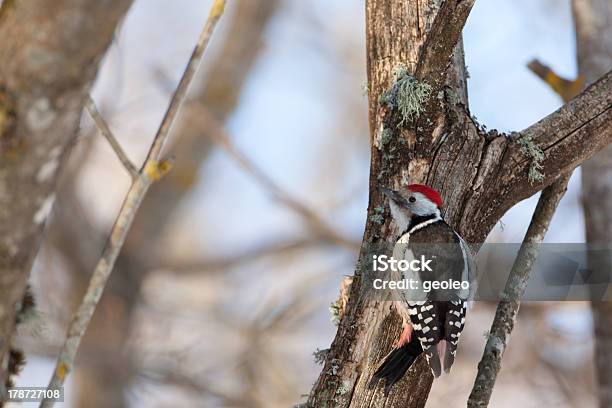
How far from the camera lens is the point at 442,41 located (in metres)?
2.64

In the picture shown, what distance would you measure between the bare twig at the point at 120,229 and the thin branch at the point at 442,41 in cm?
77

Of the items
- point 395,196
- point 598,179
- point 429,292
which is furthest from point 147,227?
point 395,196

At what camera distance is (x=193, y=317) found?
7.44m

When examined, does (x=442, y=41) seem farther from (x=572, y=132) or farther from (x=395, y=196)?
(x=572, y=132)

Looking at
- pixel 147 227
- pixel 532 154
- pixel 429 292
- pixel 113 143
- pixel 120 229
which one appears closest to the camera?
pixel 120 229

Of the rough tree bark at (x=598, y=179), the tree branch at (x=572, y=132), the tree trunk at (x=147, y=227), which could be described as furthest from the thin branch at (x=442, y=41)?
the tree trunk at (x=147, y=227)

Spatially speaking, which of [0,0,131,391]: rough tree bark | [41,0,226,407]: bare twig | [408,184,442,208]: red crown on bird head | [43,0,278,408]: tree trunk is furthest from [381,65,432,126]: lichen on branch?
[43,0,278,408]: tree trunk

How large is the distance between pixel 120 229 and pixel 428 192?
3.66ft

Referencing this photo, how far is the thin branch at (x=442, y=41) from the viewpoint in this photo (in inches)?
102

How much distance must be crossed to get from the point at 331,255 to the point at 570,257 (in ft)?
12.8

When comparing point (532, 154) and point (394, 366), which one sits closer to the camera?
point (394, 366)

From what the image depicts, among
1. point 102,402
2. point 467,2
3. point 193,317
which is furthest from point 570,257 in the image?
point 102,402

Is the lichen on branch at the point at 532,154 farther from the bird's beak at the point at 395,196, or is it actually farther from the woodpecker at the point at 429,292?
the bird's beak at the point at 395,196

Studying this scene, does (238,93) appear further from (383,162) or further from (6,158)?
(6,158)
